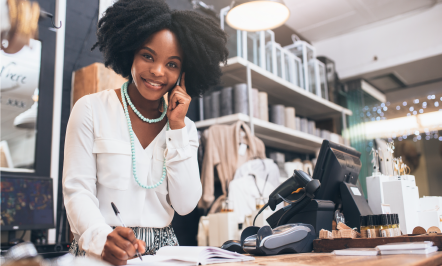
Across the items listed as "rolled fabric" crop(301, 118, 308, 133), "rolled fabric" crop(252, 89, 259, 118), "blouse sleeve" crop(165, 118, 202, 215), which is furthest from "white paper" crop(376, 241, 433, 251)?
"rolled fabric" crop(301, 118, 308, 133)

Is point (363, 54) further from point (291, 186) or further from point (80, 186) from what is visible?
point (80, 186)

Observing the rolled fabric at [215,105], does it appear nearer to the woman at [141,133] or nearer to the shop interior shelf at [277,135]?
the shop interior shelf at [277,135]

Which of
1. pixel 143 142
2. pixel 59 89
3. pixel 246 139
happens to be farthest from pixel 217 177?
pixel 143 142

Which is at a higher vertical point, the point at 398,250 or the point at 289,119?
the point at 289,119

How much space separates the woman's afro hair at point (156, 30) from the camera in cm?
115

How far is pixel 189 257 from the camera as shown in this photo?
2.32ft

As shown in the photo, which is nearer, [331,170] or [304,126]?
[331,170]

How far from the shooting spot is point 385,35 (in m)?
4.50

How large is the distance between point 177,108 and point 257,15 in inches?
68.0

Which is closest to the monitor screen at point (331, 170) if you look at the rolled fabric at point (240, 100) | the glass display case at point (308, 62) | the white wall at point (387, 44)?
the rolled fabric at point (240, 100)

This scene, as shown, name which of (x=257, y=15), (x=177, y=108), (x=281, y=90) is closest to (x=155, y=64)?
(x=177, y=108)

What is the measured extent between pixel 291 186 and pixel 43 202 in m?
1.21

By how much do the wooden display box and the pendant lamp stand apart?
1836 mm

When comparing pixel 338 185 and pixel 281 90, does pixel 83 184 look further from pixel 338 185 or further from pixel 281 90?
pixel 281 90
